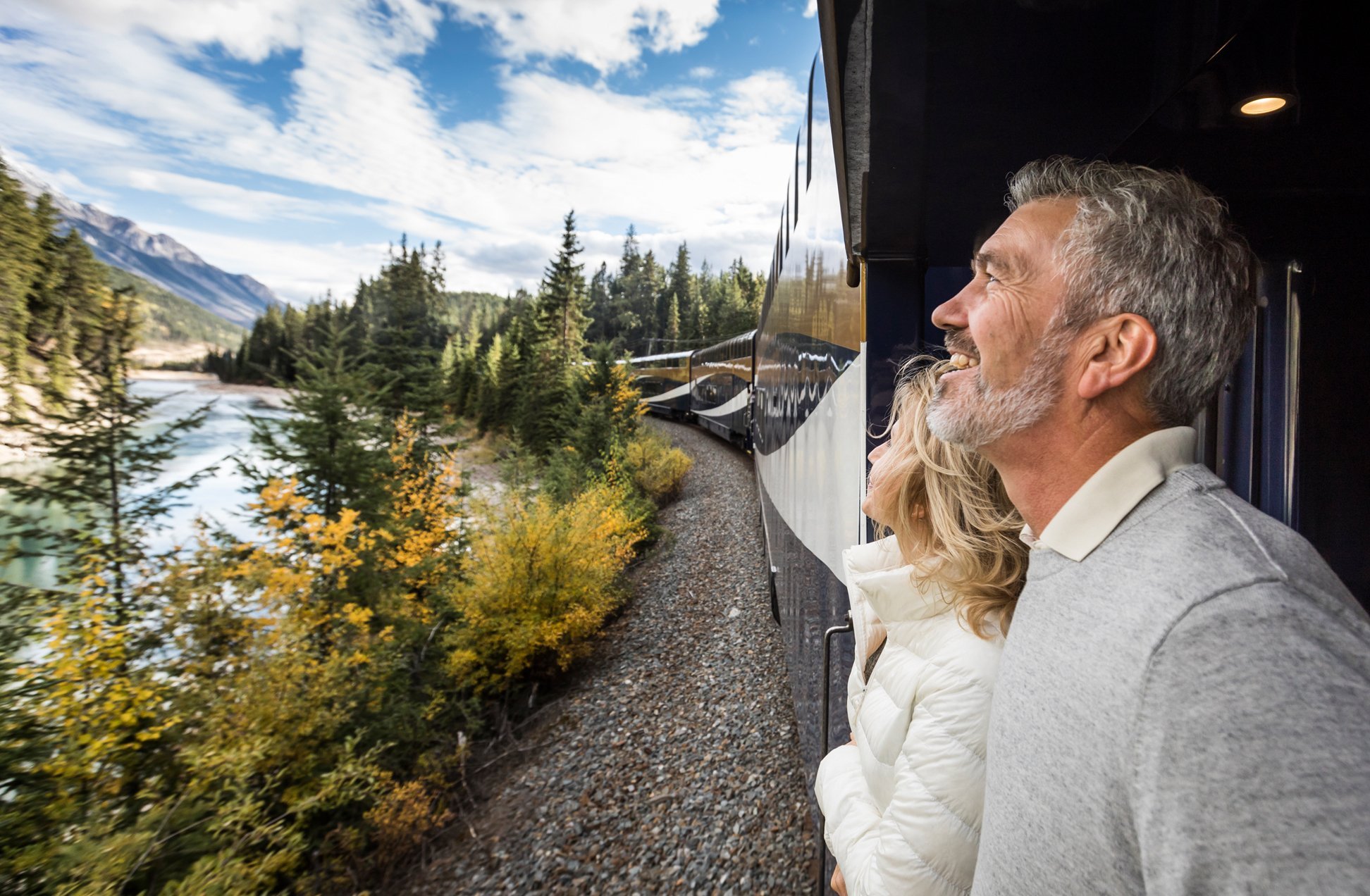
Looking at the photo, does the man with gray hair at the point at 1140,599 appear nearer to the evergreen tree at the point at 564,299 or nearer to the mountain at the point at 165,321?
the mountain at the point at 165,321

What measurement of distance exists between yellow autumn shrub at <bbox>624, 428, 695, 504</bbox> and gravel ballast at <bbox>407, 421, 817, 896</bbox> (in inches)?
344

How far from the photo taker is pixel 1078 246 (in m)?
1.10

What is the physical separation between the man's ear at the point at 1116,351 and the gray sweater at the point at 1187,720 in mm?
196

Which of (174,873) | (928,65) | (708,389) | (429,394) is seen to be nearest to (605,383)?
(708,389)

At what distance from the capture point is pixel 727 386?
21016 mm

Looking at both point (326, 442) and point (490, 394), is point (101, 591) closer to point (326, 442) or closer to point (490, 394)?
point (326, 442)

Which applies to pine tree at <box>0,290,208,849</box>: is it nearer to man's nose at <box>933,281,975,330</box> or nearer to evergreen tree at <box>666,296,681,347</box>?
man's nose at <box>933,281,975,330</box>

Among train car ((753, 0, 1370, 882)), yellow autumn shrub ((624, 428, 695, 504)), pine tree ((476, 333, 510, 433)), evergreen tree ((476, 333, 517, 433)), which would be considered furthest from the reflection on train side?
pine tree ((476, 333, 510, 433))

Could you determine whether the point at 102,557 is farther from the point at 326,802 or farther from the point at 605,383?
the point at 605,383

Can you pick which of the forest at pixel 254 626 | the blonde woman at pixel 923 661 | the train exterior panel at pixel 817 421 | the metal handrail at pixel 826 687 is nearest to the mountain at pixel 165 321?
the forest at pixel 254 626

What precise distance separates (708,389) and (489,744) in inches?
743

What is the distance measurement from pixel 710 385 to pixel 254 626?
771 inches

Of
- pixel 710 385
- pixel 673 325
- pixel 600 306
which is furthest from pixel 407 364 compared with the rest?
pixel 600 306

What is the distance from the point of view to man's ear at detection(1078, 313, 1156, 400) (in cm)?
100
